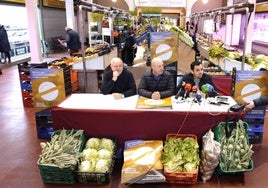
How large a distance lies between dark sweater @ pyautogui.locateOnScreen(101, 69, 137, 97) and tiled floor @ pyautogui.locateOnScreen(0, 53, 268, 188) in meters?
1.23

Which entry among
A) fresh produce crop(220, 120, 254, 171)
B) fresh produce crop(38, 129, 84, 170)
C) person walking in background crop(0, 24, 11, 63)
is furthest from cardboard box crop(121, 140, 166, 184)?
person walking in background crop(0, 24, 11, 63)

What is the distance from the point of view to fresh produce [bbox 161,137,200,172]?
301 cm

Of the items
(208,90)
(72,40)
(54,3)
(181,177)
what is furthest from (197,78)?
(54,3)

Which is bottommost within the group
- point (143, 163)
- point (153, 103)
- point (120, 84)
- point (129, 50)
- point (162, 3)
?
point (143, 163)

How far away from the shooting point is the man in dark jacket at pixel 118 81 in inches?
162

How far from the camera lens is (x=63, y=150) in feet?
10.1

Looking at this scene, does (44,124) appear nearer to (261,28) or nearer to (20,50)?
(20,50)

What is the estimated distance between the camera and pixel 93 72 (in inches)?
252

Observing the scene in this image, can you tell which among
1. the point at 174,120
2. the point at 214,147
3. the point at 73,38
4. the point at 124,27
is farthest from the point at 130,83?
the point at 124,27

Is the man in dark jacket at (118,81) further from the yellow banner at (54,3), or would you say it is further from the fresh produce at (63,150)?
the yellow banner at (54,3)

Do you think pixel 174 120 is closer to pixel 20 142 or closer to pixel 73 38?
pixel 20 142

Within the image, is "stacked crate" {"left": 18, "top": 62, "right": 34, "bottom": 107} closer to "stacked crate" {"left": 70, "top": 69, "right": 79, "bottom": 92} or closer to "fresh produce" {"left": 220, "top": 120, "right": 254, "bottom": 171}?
"stacked crate" {"left": 70, "top": 69, "right": 79, "bottom": 92}

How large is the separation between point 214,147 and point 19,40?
12802mm

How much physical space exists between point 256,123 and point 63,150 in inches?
107
